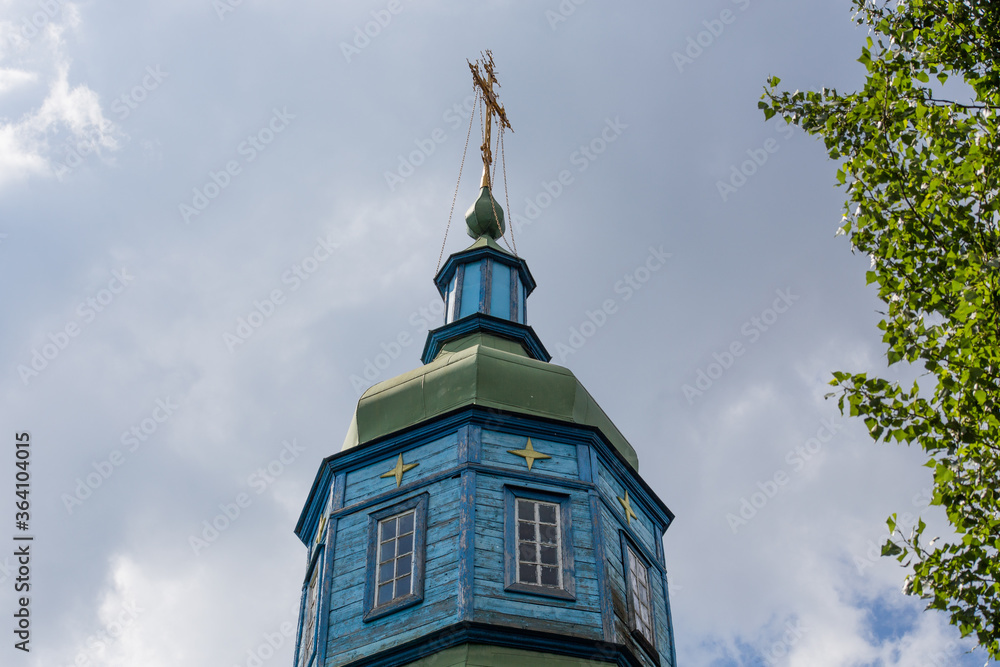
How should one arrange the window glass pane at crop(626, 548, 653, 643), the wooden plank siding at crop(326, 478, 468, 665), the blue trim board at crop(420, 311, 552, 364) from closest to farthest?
the wooden plank siding at crop(326, 478, 468, 665) < the window glass pane at crop(626, 548, 653, 643) < the blue trim board at crop(420, 311, 552, 364)

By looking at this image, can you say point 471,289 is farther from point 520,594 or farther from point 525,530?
point 520,594

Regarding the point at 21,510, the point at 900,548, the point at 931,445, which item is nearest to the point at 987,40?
the point at 931,445

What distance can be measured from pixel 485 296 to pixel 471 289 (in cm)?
44

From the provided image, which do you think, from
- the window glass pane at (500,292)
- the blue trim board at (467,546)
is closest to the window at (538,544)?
the blue trim board at (467,546)

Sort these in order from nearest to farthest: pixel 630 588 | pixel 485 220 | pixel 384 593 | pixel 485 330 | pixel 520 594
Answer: pixel 520 594
pixel 384 593
pixel 630 588
pixel 485 330
pixel 485 220

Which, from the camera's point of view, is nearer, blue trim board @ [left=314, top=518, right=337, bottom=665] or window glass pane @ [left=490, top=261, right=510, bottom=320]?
blue trim board @ [left=314, top=518, right=337, bottom=665]

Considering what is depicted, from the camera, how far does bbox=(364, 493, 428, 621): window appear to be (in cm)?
1402

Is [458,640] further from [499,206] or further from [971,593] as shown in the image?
[499,206]

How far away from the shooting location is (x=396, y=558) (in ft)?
47.8

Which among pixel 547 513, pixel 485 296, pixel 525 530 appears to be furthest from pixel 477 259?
pixel 525 530

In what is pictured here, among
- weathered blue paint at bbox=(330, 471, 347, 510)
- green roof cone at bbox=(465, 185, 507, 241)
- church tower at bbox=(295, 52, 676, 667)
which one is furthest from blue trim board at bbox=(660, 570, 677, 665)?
green roof cone at bbox=(465, 185, 507, 241)

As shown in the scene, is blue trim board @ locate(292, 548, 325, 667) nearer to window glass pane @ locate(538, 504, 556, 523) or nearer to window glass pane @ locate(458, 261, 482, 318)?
window glass pane @ locate(538, 504, 556, 523)

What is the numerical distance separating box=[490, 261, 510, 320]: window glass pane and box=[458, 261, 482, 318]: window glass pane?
266mm

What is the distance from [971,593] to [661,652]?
766cm
